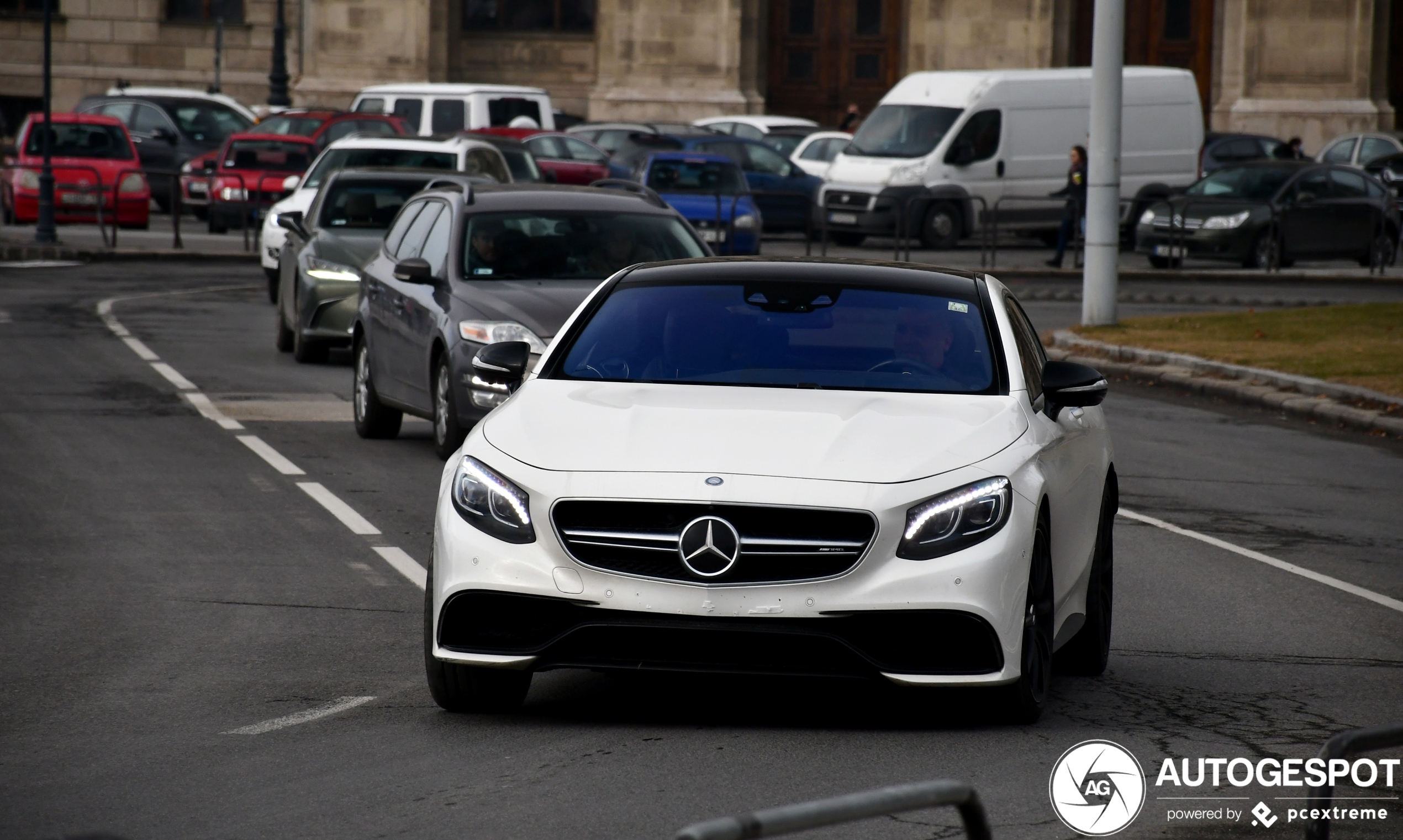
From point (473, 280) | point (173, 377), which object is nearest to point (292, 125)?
point (173, 377)

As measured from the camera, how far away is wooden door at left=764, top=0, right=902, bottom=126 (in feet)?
184

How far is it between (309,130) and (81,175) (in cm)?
618

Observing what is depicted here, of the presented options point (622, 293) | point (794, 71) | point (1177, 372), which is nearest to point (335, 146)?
point (1177, 372)

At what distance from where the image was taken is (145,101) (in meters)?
41.8

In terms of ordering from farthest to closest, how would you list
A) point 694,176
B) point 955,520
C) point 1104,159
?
point 694,176 < point 1104,159 < point 955,520

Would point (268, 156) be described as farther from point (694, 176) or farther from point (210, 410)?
point (210, 410)

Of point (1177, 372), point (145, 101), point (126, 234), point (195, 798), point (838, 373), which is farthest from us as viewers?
point (145, 101)

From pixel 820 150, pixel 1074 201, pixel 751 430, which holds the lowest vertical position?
pixel 751 430

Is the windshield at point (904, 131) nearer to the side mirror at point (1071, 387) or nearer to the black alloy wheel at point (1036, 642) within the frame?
the side mirror at point (1071, 387)

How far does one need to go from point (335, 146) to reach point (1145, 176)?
16.5 metres

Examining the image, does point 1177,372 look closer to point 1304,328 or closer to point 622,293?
point 1304,328

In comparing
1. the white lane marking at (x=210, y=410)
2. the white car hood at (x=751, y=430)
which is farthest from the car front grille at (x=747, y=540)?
the white lane marking at (x=210, y=410)

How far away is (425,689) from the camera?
7.36 m

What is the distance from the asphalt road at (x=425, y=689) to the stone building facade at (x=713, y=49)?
39164 millimetres
